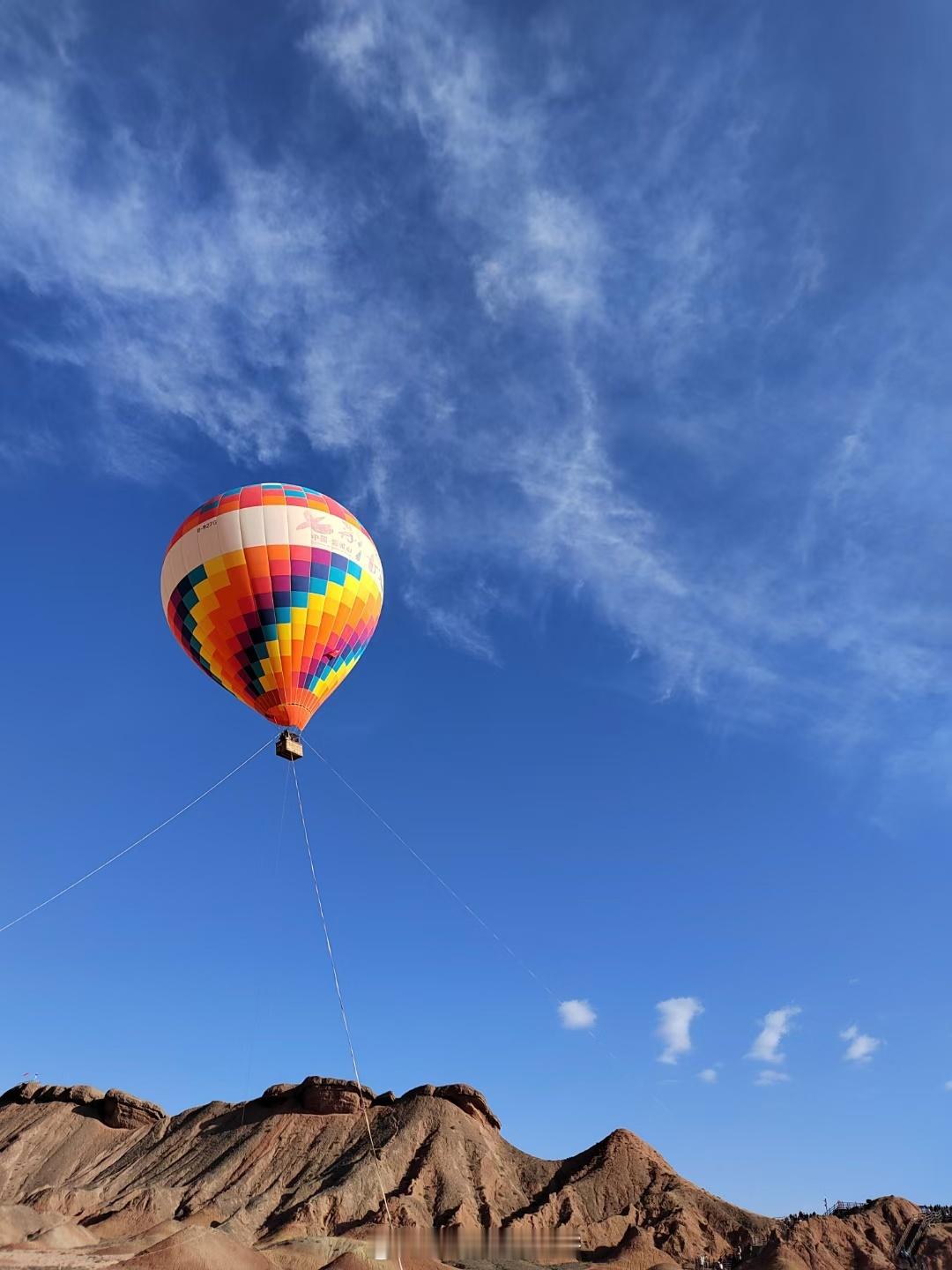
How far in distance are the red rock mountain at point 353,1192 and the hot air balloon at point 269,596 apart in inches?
1419

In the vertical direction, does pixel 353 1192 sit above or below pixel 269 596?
below

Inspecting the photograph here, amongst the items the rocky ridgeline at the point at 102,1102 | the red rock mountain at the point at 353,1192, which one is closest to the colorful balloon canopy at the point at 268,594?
the red rock mountain at the point at 353,1192

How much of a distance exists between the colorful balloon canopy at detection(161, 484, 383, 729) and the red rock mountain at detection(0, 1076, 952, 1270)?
36091 mm

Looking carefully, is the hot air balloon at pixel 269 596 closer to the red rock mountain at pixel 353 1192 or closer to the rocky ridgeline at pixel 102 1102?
the red rock mountain at pixel 353 1192

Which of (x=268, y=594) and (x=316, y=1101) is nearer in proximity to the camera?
(x=268, y=594)

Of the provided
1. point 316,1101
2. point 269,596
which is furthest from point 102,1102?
point 269,596

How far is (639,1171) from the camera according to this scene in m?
94.8

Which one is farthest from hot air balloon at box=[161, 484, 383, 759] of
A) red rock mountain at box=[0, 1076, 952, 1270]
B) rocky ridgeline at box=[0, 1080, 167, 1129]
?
rocky ridgeline at box=[0, 1080, 167, 1129]

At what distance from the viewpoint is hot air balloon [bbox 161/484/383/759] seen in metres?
36.6

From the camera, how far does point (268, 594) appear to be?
36438mm

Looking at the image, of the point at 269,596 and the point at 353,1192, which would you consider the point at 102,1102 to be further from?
the point at 269,596

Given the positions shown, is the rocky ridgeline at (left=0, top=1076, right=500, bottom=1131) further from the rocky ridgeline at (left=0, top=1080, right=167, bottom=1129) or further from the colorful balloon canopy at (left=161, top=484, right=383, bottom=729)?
the colorful balloon canopy at (left=161, top=484, right=383, bottom=729)

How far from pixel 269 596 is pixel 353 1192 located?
254 ft

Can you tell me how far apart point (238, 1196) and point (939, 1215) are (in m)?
66.6
